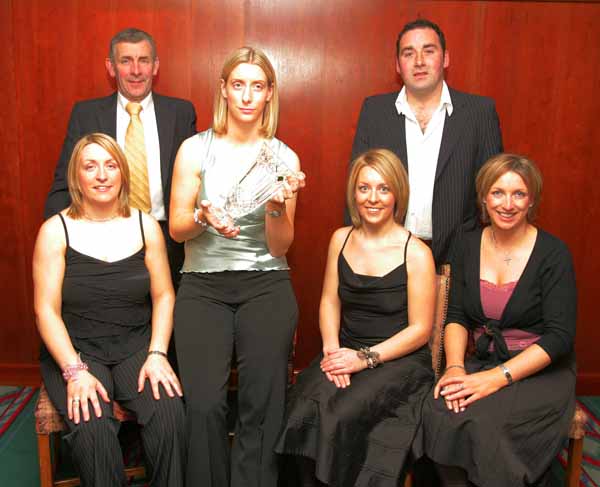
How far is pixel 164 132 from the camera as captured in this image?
3098 mm

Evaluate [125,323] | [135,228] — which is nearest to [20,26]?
[135,228]

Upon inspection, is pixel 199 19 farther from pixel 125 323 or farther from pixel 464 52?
pixel 125 323

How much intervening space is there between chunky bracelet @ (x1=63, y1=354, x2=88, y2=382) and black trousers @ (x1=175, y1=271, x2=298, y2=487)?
1.13 feet

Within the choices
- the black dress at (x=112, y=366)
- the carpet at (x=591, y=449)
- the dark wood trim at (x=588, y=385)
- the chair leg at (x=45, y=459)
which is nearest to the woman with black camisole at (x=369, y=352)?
the black dress at (x=112, y=366)

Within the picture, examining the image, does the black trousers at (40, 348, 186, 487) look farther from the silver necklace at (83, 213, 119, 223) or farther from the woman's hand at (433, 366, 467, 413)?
the woman's hand at (433, 366, 467, 413)

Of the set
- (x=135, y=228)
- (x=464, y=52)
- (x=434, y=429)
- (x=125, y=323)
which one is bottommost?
(x=434, y=429)

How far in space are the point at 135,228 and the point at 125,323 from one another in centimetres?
37

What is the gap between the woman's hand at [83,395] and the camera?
225cm

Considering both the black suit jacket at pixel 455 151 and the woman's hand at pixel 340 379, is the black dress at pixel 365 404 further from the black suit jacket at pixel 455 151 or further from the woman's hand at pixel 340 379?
the black suit jacket at pixel 455 151

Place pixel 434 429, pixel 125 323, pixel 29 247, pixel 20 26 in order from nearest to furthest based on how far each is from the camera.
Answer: pixel 434 429, pixel 125 323, pixel 20 26, pixel 29 247

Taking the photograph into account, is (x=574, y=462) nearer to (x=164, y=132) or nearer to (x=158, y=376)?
(x=158, y=376)

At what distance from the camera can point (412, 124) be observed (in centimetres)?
302

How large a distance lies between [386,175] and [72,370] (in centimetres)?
137

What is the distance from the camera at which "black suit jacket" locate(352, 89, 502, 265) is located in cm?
293
